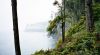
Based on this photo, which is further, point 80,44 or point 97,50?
point 80,44

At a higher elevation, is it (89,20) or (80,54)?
(89,20)

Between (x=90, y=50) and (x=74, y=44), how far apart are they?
5.54 feet

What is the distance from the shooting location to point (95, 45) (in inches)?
408

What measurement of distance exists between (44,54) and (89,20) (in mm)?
2650

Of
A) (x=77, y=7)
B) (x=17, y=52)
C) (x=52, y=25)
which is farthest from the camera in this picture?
(x=77, y=7)

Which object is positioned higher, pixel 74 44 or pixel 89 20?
pixel 89 20

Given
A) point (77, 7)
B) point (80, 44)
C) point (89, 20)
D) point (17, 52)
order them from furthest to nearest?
point (77, 7), point (89, 20), point (80, 44), point (17, 52)

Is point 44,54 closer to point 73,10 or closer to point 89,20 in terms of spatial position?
point 89,20

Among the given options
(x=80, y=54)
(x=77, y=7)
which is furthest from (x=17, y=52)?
(x=77, y=7)

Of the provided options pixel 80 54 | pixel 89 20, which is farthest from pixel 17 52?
pixel 89 20

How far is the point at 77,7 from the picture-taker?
108ft

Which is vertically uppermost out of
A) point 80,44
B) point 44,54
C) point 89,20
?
point 89,20

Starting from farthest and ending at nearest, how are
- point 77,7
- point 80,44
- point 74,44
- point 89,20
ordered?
1. point 77,7
2. point 89,20
3. point 74,44
4. point 80,44

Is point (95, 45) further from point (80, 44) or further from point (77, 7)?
point (77, 7)
